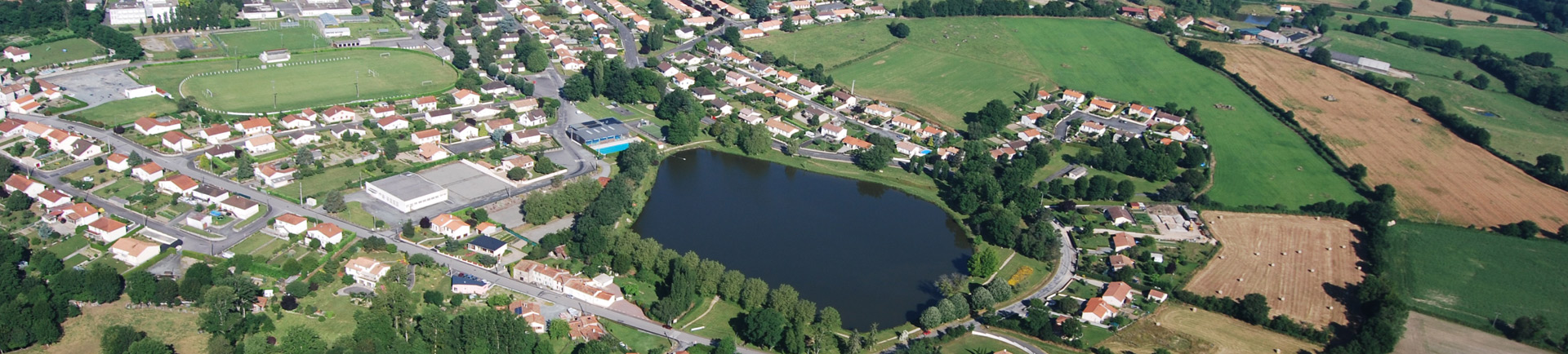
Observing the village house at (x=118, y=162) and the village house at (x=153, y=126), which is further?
the village house at (x=153, y=126)

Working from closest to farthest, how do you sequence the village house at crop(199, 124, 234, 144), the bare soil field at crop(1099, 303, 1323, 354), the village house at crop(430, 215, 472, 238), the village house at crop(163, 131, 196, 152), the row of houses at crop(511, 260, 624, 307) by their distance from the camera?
the bare soil field at crop(1099, 303, 1323, 354) → the row of houses at crop(511, 260, 624, 307) → the village house at crop(430, 215, 472, 238) → the village house at crop(163, 131, 196, 152) → the village house at crop(199, 124, 234, 144)

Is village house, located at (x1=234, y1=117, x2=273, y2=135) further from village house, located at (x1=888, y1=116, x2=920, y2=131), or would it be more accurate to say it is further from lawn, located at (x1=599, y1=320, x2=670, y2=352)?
village house, located at (x1=888, y1=116, x2=920, y2=131)

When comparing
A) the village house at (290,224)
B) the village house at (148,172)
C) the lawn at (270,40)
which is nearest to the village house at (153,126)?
the village house at (148,172)

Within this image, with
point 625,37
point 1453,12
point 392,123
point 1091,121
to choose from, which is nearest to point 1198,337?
point 1091,121

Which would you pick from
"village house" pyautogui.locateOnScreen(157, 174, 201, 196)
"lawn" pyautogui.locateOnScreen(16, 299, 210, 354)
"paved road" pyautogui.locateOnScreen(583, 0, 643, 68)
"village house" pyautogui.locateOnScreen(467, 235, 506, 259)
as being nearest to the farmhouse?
"village house" pyautogui.locateOnScreen(467, 235, 506, 259)

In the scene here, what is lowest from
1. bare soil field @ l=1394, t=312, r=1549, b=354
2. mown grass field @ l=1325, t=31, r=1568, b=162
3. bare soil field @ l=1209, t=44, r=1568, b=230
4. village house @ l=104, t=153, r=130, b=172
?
mown grass field @ l=1325, t=31, r=1568, b=162

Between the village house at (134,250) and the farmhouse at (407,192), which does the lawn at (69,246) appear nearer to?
the village house at (134,250)

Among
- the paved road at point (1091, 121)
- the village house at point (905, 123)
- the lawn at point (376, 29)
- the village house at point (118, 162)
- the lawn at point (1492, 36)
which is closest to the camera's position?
the village house at point (118, 162)
